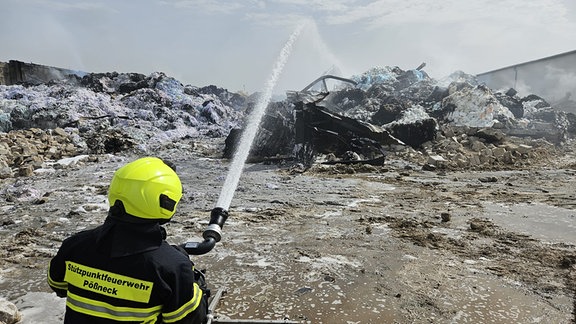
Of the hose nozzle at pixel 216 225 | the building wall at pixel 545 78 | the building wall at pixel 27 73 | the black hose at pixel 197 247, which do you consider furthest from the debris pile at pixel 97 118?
the building wall at pixel 545 78

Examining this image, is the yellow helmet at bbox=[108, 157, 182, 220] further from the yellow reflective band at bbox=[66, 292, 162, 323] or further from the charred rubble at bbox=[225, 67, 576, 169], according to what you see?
the charred rubble at bbox=[225, 67, 576, 169]

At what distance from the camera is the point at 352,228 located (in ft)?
16.3

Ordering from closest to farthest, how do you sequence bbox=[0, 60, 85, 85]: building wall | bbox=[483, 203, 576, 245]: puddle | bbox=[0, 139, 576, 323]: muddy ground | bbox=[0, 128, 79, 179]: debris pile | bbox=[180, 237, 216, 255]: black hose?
bbox=[180, 237, 216, 255]: black hose → bbox=[0, 139, 576, 323]: muddy ground → bbox=[483, 203, 576, 245]: puddle → bbox=[0, 128, 79, 179]: debris pile → bbox=[0, 60, 85, 85]: building wall

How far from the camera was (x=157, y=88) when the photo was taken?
67.7ft

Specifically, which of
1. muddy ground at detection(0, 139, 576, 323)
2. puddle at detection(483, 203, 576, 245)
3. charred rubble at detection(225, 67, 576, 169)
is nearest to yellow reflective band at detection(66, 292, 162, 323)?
muddy ground at detection(0, 139, 576, 323)

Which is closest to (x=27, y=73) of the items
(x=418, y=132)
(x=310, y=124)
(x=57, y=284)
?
(x=310, y=124)

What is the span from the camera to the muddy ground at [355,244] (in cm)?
306

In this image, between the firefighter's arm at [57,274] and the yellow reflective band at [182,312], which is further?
the firefighter's arm at [57,274]

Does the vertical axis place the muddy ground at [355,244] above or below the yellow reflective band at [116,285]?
below

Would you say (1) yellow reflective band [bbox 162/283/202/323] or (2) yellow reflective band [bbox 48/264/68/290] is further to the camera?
(2) yellow reflective band [bbox 48/264/68/290]

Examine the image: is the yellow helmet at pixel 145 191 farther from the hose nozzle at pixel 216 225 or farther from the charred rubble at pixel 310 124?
the charred rubble at pixel 310 124

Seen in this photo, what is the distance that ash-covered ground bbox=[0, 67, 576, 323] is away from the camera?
3.12 meters

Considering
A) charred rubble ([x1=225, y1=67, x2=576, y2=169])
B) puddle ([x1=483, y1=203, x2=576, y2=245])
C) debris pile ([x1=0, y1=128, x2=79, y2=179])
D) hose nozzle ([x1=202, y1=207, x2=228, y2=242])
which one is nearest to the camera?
hose nozzle ([x1=202, y1=207, x2=228, y2=242])

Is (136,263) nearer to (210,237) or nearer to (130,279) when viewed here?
(130,279)
